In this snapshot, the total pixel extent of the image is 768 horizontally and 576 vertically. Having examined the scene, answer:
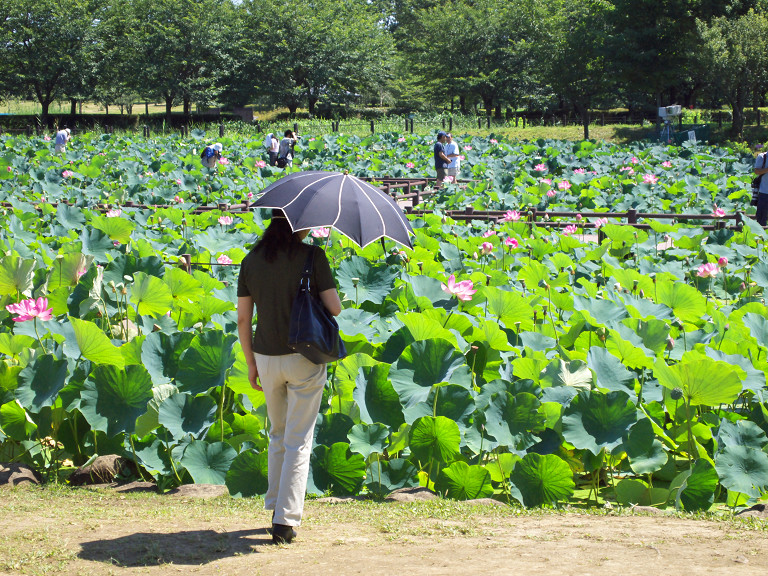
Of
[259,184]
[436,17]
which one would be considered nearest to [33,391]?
[259,184]

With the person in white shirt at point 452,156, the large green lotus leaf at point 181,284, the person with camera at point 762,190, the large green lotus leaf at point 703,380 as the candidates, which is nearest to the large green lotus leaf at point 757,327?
the large green lotus leaf at point 703,380

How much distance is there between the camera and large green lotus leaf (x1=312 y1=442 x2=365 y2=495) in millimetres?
3467

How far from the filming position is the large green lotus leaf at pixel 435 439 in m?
3.50

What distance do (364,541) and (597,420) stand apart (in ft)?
3.96

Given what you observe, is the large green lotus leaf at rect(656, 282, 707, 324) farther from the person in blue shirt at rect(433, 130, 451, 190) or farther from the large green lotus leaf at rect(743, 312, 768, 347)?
the person in blue shirt at rect(433, 130, 451, 190)

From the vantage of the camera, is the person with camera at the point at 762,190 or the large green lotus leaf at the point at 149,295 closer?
the large green lotus leaf at the point at 149,295

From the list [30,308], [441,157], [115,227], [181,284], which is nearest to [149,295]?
[181,284]

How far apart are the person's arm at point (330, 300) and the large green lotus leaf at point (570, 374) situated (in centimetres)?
150

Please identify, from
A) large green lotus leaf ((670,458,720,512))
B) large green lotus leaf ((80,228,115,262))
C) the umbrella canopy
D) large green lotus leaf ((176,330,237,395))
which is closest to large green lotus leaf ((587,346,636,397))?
large green lotus leaf ((670,458,720,512))

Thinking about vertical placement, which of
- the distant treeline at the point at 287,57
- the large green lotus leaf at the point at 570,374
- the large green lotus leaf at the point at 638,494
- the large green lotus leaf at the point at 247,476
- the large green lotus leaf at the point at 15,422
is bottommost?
the large green lotus leaf at the point at 638,494

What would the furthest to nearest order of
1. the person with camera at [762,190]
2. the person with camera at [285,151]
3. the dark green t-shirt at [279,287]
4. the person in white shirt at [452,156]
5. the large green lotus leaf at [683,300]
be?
the person with camera at [285,151], the person in white shirt at [452,156], the person with camera at [762,190], the large green lotus leaf at [683,300], the dark green t-shirt at [279,287]

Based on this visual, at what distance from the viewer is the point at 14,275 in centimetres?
474

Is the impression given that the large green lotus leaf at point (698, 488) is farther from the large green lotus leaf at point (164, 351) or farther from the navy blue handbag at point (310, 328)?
the large green lotus leaf at point (164, 351)

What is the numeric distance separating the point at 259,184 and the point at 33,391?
9.30 m
